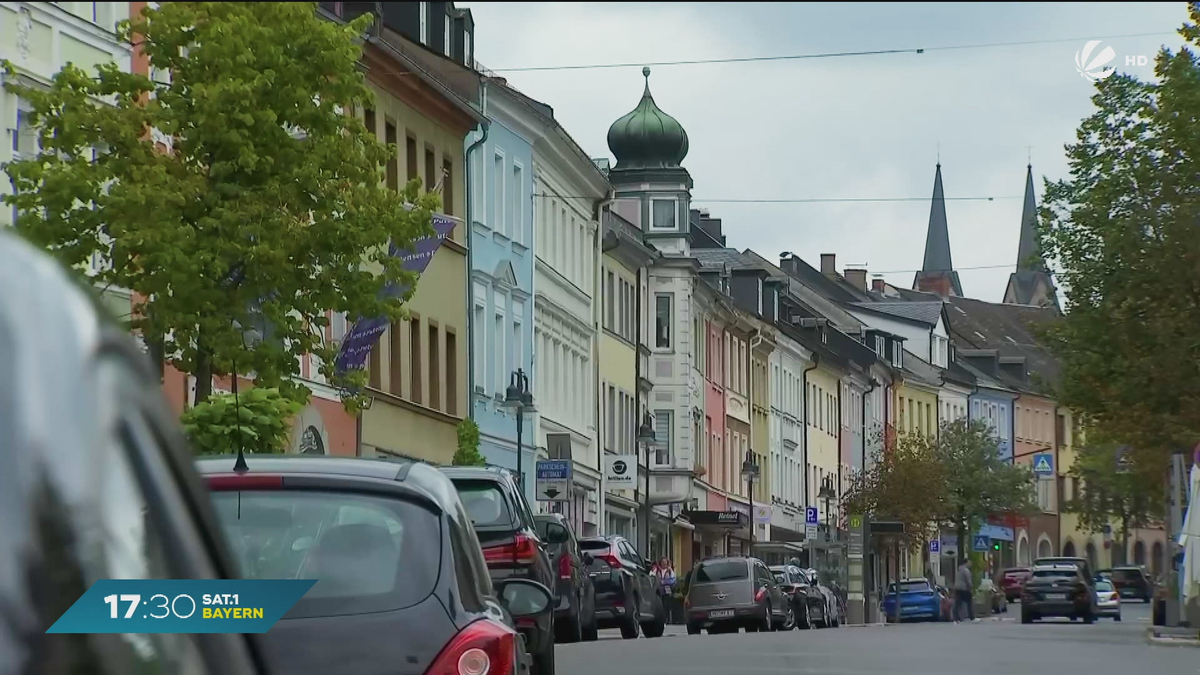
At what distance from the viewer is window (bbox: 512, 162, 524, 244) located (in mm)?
55500

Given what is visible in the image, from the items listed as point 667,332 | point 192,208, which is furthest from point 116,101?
point 667,332

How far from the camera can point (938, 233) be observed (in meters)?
172

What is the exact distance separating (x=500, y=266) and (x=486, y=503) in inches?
1382

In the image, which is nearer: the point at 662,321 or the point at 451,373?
the point at 451,373

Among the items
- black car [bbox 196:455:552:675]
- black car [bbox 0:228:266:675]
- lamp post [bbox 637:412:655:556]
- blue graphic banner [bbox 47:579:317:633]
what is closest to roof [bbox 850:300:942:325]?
lamp post [bbox 637:412:655:556]

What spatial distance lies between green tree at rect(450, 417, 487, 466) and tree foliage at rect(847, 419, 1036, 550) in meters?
46.6

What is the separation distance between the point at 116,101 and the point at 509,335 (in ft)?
102

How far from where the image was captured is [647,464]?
220ft

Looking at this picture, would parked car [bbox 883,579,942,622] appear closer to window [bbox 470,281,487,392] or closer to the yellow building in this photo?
window [bbox 470,281,487,392]

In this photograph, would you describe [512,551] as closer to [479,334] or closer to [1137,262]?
[1137,262]

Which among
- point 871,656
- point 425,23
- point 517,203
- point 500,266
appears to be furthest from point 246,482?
point 517,203

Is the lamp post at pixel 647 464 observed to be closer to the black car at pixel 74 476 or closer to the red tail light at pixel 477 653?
the red tail light at pixel 477 653

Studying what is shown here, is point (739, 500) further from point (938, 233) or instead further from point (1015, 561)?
point (938, 233)

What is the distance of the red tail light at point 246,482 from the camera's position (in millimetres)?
5965
